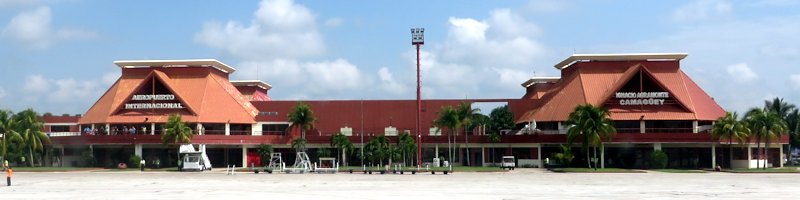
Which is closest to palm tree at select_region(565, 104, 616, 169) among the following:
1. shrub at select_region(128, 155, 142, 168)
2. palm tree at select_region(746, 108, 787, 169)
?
palm tree at select_region(746, 108, 787, 169)

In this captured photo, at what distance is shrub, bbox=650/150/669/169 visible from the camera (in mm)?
91625

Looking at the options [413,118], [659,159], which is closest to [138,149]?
[413,118]

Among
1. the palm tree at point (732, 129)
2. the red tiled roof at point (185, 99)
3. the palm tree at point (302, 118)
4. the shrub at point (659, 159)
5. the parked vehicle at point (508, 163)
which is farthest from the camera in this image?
the red tiled roof at point (185, 99)

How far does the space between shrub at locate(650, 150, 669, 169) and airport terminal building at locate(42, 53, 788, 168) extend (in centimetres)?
206

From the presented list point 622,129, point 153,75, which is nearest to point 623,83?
point 622,129

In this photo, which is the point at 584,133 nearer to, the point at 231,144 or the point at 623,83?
the point at 623,83

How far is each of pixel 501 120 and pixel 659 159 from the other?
63.7 ft

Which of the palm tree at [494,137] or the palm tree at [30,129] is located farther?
the palm tree at [494,137]

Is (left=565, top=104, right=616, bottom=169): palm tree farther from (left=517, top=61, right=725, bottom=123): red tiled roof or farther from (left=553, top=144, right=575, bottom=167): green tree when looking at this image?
(left=517, top=61, right=725, bottom=123): red tiled roof

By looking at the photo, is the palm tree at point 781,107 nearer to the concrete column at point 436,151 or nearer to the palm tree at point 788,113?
the palm tree at point 788,113

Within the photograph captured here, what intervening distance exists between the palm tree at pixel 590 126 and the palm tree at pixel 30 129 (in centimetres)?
5517

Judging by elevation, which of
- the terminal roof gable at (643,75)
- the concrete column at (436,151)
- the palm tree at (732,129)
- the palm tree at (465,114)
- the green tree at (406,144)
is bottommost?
the concrete column at (436,151)

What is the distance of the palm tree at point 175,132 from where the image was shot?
3706 inches

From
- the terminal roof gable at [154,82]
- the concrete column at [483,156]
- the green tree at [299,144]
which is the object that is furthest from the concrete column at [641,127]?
the terminal roof gable at [154,82]
